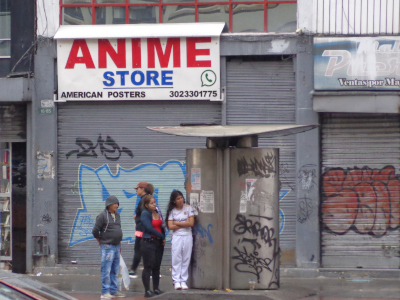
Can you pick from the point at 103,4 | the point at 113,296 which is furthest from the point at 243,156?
the point at 103,4

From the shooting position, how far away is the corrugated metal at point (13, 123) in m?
13.2

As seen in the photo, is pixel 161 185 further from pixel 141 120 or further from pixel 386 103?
pixel 386 103

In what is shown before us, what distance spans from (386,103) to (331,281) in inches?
132

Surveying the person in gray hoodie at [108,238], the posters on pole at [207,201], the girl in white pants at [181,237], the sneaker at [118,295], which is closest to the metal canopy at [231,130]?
the posters on pole at [207,201]

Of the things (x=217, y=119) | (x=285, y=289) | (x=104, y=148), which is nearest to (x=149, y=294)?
(x=285, y=289)

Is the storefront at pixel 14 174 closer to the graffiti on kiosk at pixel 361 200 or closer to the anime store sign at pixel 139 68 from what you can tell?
the anime store sign at pixel 139 68

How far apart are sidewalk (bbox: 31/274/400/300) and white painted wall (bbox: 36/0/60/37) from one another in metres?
4.76

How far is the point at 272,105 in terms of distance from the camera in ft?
41.6

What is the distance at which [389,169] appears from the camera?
41.0 feet

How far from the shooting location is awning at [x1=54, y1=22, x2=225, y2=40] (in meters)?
12.5

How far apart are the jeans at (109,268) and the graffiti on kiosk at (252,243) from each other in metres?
1.87

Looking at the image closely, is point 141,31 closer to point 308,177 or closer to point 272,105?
point 272,105

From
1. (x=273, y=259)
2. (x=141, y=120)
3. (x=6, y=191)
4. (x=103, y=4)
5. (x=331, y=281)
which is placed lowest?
(x=331, y=281)

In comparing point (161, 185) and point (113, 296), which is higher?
point (161, 185)
